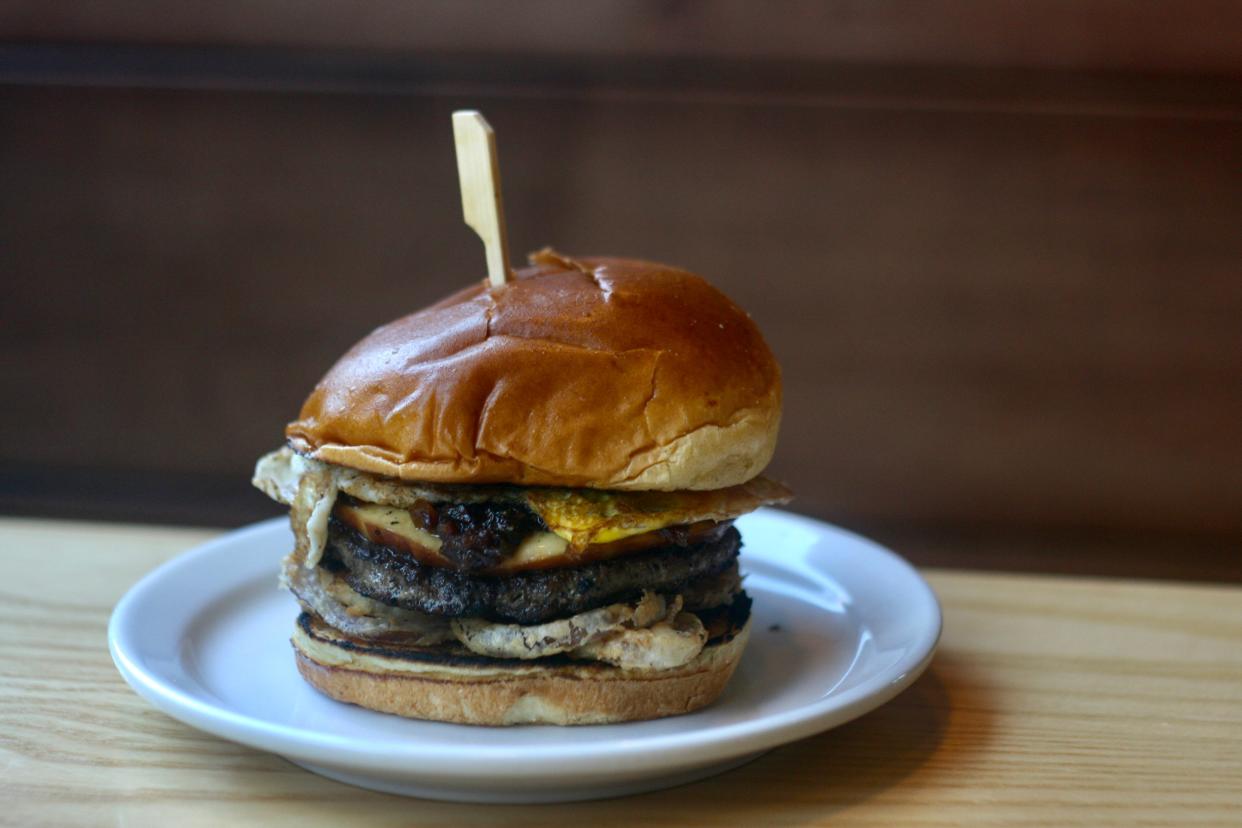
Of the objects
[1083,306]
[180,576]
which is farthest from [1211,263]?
[180,576]

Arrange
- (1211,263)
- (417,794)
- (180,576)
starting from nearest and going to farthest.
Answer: (417,794), (180,576), (1211,263)

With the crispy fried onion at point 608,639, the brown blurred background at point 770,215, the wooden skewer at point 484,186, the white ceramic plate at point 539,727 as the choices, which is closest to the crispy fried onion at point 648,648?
the crispy fried onion at point 608,639

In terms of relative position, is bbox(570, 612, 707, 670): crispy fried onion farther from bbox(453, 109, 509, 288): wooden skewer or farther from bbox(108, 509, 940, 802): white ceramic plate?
bbox(453, 109, 509, 288): wooden skewer

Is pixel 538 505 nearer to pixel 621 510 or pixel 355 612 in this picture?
pixel 621 510

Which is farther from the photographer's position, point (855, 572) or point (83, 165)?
point (83, 165)

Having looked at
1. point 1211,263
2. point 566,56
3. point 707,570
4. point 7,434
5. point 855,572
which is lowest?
point 7,434

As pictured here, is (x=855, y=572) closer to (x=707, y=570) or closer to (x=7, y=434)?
(x=707, y=570)

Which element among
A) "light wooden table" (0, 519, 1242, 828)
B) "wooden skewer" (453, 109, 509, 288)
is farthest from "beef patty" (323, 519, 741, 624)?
"wooden skewer" (453, 109, 509, 288)

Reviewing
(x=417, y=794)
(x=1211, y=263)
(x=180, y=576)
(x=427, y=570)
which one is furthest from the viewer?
(x=1211, y=263)

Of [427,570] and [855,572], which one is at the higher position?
[427,570]
